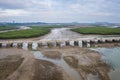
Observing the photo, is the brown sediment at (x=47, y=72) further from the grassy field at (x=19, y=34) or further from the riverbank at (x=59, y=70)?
the grassy field at (x=19, y=34)

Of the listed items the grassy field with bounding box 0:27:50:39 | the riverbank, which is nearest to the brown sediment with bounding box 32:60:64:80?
the riverbank

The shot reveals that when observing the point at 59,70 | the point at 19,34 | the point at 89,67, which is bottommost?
the point at 59,70

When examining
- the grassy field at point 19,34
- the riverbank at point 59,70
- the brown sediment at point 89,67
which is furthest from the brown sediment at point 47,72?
the grassy field at point 19,34

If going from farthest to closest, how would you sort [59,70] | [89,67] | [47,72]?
[89,67]
[59,70]
[47,72]

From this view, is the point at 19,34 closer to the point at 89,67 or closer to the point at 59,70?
the point at 59,70

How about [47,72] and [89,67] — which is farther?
[89,67]

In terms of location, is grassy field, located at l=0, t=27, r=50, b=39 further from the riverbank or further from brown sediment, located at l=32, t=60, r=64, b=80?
brown sediment, located at l=32, t=60, r=64, b=80

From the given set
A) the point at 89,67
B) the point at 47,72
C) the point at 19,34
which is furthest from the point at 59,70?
the point at 19,34

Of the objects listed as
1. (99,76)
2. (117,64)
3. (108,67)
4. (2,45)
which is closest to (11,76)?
(99,76)

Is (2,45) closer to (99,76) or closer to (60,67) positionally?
(60,67)

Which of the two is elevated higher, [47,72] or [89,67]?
[89,67]

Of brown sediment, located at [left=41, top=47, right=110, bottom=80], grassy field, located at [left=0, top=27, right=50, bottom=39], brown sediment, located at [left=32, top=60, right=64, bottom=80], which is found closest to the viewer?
brown sediment, located at [left=32, top=60, right=64, bottom=80]

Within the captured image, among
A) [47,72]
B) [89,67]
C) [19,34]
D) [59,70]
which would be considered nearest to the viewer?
[47,72]
